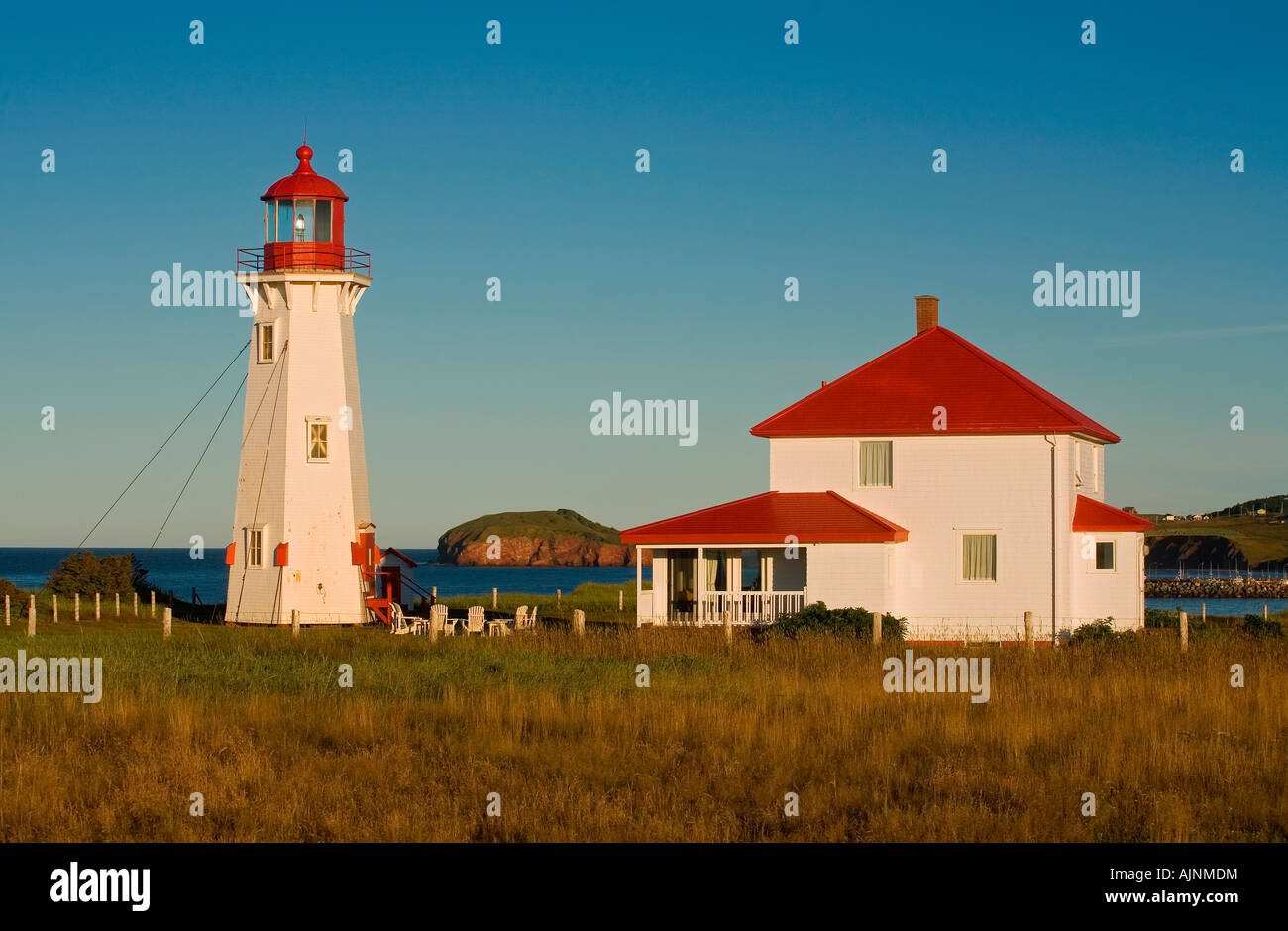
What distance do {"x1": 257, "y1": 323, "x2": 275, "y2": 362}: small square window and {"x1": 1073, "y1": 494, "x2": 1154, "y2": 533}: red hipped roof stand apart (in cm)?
2002

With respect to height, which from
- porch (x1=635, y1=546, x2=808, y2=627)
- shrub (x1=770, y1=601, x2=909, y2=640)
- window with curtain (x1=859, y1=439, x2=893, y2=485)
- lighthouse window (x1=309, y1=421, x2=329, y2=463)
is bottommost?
shrub (x1=770, y1=601, x2=909, y2=640)

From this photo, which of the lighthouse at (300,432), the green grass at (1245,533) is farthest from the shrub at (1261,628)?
the green grass at (1245,533)

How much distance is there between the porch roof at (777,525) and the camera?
3122cm

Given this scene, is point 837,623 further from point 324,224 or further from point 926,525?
point 324,224

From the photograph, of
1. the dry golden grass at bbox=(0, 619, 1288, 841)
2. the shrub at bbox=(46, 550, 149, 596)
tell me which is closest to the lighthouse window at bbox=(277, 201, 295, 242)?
the shrub at bbox=(46, 550, 149, 596)

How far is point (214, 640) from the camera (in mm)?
29000

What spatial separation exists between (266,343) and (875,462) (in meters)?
15.6

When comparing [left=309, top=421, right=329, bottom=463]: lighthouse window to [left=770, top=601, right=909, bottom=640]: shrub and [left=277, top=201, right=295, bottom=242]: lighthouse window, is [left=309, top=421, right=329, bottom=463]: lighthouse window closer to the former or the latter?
[left=277, top=201, right=295, bottom=242]: lighthouse window

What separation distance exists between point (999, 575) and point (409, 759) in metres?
19.9

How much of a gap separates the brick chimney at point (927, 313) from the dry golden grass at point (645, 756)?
15.6 metres

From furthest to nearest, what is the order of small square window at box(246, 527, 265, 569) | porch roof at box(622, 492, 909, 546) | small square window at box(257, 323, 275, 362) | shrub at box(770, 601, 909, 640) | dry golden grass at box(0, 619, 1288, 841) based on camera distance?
1. small square window at box(257, 323, 275, 362)
2. small square window at box(246, 527, 265, 569)
3. porch roof at box(622, 492, 909, 546)
4. shrub at box(770, 601, 909, 640)
5. dry golden grass at box(0, 619, 1288, 841)

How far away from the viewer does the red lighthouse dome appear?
116 ft

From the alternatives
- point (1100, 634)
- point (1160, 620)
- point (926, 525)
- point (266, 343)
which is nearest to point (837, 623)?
point (926, 525)

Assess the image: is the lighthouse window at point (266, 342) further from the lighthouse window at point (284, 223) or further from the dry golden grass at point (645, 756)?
the dry golden grass at point (645, 756)
